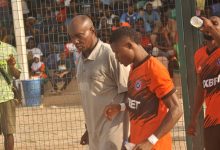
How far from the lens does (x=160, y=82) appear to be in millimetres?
3732

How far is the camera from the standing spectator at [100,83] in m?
4.50

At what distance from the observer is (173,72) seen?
824 centimetres

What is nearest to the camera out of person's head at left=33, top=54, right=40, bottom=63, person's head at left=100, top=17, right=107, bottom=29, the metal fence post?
the metal fence post

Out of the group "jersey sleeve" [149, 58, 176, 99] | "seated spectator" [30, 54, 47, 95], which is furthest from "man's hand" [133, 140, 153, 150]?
"seated spectator" [30, 54, 47, 95]

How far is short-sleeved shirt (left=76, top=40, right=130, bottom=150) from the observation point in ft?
14.7

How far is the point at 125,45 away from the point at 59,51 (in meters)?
7.97

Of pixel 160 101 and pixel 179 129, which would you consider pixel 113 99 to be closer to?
pixel 160 101

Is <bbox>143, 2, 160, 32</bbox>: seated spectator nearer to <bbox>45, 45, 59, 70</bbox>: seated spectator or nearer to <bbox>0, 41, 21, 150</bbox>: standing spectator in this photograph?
<bbox>45, 45, 59, 70</bbox>: seated spectator

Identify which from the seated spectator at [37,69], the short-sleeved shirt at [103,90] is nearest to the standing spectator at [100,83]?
the short-sleeved shirt at [103,90]

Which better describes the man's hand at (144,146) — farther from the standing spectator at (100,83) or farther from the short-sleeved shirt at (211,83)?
the short-sleeved shirt at (211,83)

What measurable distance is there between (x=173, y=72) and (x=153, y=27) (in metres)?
2.45

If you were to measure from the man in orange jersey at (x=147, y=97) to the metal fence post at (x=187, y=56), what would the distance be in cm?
131

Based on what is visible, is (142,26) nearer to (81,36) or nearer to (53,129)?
(53,129)

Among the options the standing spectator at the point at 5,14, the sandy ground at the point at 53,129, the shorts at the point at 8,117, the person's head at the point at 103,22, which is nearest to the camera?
the shorts at the point at 8,117
